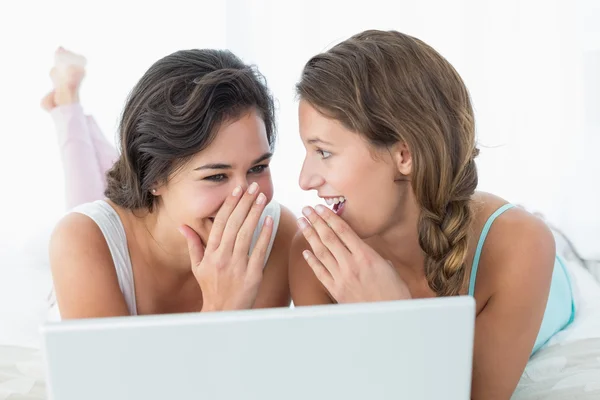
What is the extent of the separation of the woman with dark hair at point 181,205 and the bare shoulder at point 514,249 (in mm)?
499

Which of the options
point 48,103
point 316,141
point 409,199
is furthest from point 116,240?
point 48,103

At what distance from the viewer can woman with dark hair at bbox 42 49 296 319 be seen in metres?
1.57

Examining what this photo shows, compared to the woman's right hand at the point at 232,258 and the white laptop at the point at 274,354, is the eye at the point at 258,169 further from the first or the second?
the white laptop at the point at 274,354

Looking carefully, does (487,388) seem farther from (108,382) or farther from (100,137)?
(100,137)

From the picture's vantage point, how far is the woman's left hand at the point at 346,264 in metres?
1.47

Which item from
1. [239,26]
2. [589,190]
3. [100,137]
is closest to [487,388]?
[589,190]

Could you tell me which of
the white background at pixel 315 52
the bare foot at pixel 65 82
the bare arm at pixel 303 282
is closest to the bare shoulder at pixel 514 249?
the bare arm at pixel 303 282

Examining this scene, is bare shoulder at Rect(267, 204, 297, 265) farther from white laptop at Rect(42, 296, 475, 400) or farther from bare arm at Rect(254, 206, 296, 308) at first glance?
white laptop at Rect(42, 296, 475, 400)

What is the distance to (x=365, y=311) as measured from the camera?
754 millimetres

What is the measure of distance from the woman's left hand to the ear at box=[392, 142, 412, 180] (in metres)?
0.17

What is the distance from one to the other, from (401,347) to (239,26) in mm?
3109

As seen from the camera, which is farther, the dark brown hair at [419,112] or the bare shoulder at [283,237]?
the bare shoulder at [283,237]

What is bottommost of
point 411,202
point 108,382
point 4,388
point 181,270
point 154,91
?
point 4,388

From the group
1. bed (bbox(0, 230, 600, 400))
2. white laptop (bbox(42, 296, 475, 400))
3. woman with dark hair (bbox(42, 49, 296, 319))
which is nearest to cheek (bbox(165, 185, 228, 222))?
woman with dark hair (bbox(42, 49, 296, 319))
